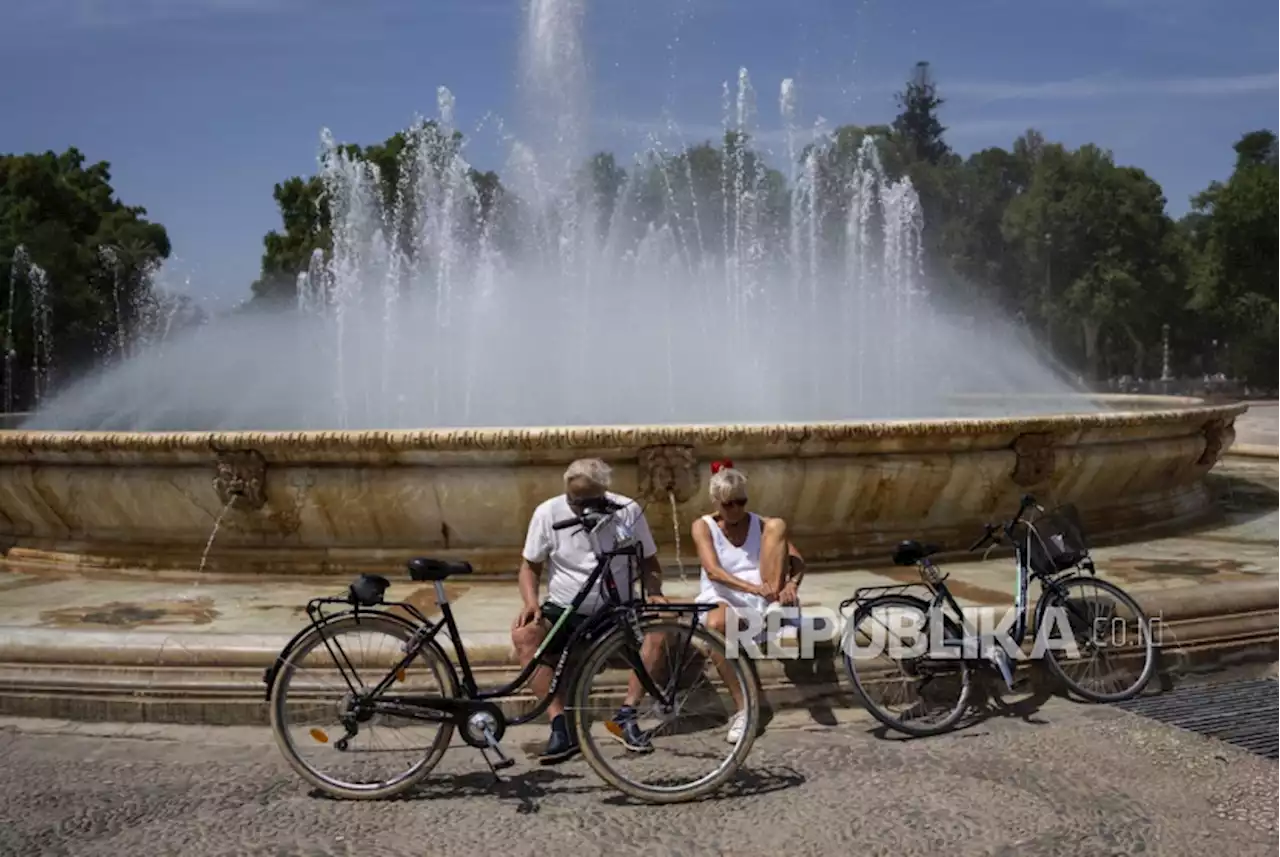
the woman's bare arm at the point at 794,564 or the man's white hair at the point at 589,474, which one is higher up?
the man's white hair at the point at 589,474

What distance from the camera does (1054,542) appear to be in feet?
16.8

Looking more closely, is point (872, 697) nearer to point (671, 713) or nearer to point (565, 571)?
point (671, 713)

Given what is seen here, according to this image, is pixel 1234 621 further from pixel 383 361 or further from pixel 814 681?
pixel 383 361

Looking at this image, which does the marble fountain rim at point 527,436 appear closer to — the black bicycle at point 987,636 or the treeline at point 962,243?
the black bicycle at point 987,636

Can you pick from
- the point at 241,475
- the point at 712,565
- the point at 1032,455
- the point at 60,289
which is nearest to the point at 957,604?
the point at 712,565

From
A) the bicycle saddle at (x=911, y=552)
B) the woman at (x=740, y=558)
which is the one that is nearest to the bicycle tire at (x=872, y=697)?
the bicycle saddle at (x=911, y=552)

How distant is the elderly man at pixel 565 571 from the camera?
4.45 meters

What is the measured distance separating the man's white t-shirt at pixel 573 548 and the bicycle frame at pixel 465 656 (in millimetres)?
103

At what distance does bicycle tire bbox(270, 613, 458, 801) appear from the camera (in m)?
4.19

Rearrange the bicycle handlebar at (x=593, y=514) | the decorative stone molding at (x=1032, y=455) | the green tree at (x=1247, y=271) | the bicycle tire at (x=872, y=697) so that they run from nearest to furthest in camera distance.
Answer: the bicycle handlebar at (x=593, y=514) < the bicycle tire at (x=872, y=697) < the decorative stone molding at (x=1032, y=455) < the green tree at (x=1247, y=271)

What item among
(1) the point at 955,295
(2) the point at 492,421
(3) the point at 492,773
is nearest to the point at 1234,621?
(3) the point at 492,773

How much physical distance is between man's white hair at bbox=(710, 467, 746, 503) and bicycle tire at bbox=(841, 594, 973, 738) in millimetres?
674

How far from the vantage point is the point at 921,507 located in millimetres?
7414

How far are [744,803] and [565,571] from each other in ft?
3.56
